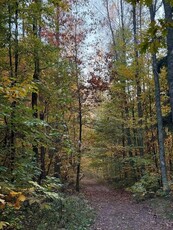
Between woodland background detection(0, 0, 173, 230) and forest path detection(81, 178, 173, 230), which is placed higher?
woodland background detection(0, 0, 173, 230)

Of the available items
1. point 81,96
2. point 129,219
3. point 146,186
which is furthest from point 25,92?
point 81,96

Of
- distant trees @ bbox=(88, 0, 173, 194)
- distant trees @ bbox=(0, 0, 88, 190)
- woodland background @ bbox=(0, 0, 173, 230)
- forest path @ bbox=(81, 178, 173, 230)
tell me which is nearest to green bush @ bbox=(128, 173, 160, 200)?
woodland background @ bbox=(0, 0, 173, 230)

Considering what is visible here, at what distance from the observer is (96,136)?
1822 cm

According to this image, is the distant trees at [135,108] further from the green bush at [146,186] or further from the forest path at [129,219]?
the forest path at [129,219]

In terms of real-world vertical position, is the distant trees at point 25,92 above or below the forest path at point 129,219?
above

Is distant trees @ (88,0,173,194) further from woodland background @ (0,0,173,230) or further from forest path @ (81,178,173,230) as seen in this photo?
forest path @ (81,178,173,230)

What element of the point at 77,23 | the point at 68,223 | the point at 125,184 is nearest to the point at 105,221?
the point at 68,223

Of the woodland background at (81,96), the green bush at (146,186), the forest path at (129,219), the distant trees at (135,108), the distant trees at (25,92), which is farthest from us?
the distant trees at (135,108)

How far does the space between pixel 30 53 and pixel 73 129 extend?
31.8 ft

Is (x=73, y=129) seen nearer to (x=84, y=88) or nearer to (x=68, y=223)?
(x=84, y=88)

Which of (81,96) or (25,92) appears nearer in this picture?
(25,92)

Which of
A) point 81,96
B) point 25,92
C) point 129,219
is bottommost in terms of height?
point 129,219

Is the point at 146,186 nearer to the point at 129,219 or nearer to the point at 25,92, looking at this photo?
the point at 129,219

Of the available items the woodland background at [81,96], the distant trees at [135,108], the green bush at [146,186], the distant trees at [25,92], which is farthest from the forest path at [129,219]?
the distant trees at [25,92]
